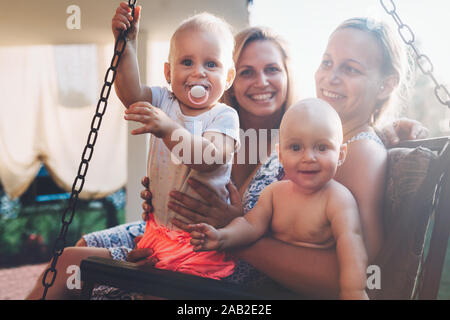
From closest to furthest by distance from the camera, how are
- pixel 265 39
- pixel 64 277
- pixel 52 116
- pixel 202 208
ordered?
pixel 202 208, pixel 64 277, pixel 265 39, pixel 52 116

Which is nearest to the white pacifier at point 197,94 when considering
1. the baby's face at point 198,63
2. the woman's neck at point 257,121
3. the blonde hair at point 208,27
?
the baby's face at point 198,63

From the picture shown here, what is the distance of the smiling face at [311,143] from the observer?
0.84 m

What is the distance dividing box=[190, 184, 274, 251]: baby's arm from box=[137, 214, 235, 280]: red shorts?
0.36 feet

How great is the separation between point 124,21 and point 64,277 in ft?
2.71

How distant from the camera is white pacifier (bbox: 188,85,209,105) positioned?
3.03 feet

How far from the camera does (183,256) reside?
1004 mm

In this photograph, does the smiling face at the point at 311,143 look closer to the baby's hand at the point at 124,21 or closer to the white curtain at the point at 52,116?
the baby's hand at the point at 124,21

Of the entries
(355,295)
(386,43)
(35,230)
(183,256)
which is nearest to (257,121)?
(386,43)

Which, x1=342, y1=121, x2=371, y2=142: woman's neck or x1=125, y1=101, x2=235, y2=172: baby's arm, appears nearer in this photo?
x1=125, y1=101, x2=235, y2=172: baby's arm

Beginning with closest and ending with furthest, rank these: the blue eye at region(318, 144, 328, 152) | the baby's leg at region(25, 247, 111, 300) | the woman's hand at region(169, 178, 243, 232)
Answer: the blue eye at region(318, 144, 328, 152), the woman's hand at region(169, 178, 243, 232), the baby's leg at region(25, 247, 111, 300)

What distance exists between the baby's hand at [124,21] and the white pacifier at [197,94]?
20cm

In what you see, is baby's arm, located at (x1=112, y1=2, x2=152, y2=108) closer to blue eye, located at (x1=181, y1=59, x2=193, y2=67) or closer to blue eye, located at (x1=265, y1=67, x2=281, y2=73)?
blue eye, located at (x1=181, y1=59, x2=193, y2=67)

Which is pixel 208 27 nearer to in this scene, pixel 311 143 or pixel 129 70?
pixel 129 70

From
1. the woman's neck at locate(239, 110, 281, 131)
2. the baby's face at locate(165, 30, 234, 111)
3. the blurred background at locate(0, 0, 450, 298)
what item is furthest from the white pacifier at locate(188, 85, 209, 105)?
the blurred background at locate(0, 0, 450, 298)
